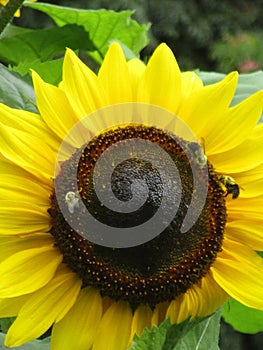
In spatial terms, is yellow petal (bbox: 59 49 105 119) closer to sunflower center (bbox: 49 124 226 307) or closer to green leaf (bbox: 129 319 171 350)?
sunflower center (bbox: 49 124 226 307)

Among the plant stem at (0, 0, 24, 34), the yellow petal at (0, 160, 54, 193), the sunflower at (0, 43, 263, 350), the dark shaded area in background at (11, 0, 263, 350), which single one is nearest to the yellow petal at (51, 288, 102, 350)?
the sunflower at (0, 43, 263, 350)

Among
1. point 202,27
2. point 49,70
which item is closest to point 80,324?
point 49,70

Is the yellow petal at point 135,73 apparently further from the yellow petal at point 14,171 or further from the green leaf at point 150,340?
the green leaf at point 150,340

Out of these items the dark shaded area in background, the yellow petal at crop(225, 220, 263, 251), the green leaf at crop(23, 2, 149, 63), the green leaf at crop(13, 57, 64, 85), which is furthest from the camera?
the dark shaded area in background

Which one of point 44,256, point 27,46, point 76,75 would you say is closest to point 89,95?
point 76,75

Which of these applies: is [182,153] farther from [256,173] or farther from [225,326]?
[225,326]

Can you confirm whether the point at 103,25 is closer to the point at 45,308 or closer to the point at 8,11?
the point at 8,11

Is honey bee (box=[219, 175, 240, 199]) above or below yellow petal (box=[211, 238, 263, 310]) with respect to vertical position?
above

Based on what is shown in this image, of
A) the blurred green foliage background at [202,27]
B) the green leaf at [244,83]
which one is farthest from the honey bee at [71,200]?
the blurred green foliage background at [202,27]
